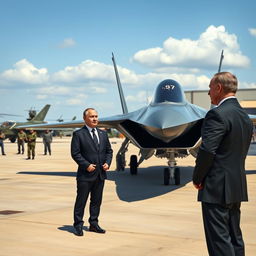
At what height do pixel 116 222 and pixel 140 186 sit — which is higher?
pixel 116 222

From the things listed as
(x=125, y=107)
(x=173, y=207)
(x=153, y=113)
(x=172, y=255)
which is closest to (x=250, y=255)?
(x=172, y=255)

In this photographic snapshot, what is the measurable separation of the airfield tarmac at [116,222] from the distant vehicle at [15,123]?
35.5 m

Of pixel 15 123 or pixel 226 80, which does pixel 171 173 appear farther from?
pixel 15 123

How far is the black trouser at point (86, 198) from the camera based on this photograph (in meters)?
6.62

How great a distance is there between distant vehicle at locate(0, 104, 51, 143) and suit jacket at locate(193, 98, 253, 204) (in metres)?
42.7

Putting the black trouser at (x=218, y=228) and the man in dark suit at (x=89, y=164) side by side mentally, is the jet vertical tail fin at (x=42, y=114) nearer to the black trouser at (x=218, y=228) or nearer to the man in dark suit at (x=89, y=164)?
the man in dark suit at (x=89, y=164)

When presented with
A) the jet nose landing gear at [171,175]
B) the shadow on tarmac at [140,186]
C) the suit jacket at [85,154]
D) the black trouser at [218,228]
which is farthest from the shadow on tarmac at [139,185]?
the black trouser at [218,228]

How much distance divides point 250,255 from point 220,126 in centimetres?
243

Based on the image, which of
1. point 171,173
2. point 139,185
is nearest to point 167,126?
point 171,173

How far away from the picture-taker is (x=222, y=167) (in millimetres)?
3777

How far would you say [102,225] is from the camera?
7.16 metres

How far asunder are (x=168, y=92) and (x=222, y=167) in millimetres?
9555

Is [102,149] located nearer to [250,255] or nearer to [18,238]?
[18,238]

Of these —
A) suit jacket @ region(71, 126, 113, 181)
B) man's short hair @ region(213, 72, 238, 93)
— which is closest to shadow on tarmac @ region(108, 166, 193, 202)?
suit jacket @ region(71, 126, 113, 181)
